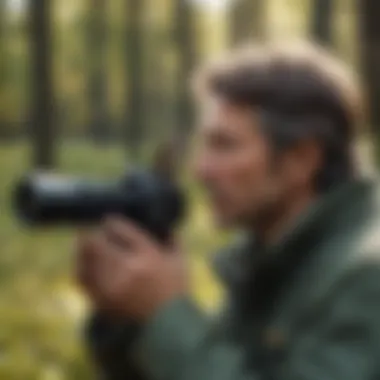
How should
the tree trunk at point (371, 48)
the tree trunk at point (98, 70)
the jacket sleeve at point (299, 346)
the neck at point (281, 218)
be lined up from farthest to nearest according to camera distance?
1. the tree trunk at point (371, 48)
2. the tree trunk at point (98, 70)
3. the neck at point (281, 218)
4. the jacket sleeve at point (299, 346)

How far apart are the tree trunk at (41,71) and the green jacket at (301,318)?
32 cm

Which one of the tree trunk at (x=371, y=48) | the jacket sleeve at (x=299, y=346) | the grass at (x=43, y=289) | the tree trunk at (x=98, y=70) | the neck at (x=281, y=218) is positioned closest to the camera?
the jacket sleeve at (x=299, y=346)

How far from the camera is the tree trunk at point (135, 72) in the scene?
3.94ft

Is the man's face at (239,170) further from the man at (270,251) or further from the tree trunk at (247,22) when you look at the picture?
the tree trunk at (247,22)

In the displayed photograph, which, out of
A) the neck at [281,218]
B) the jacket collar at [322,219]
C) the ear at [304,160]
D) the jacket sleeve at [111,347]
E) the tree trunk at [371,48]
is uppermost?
the tree trunk at [371,48]

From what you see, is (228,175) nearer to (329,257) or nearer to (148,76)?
(329,257)

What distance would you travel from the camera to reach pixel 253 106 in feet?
2.92

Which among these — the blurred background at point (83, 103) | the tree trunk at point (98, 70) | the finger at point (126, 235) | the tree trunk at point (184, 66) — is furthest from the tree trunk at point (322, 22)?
the finger at point (126, 235)

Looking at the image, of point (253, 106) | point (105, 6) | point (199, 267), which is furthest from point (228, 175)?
point (105, 6)

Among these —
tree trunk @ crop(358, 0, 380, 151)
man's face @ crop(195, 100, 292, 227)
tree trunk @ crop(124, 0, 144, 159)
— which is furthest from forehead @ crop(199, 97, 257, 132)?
tree trunk @ crop(358, 0, 380, 151)

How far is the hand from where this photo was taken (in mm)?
845

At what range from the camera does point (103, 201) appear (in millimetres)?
933

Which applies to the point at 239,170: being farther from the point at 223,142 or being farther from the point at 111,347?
the point at 111,347

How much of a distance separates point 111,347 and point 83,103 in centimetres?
32
